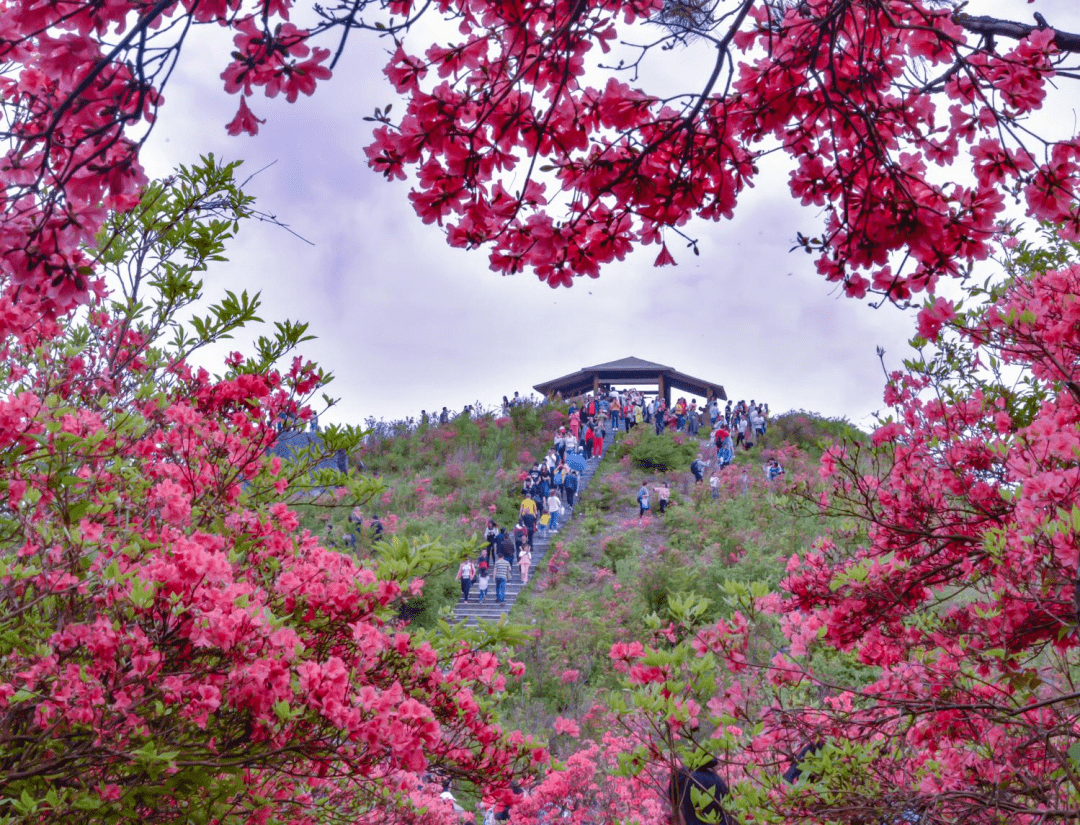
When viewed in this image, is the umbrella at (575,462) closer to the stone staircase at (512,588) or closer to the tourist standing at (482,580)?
the stone staircase at (512,588)

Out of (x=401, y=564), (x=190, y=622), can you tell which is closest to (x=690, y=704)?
(x=401, y=564)

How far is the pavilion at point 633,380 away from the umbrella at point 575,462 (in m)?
8.51

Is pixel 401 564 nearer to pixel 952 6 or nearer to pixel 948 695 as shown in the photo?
pixel 948 695

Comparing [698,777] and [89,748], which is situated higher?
[89,748]

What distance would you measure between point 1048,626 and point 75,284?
3.34 meters

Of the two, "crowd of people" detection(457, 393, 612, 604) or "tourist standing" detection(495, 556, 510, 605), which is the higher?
"crowd of people" detection(457, 393, 612, 604)

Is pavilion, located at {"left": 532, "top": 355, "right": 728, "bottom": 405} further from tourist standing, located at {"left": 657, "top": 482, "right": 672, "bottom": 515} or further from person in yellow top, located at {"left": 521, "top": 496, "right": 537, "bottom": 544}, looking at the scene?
person in yellow top, located at {"left": 521, "top": 496, "right": 537, "bottom": 544}

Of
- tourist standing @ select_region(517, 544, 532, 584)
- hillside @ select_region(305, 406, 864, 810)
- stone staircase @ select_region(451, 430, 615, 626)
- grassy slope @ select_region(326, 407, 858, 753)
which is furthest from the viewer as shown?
tourist standing @ select_region(517, 544, 532, 584)

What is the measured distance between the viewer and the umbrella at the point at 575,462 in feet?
65.9

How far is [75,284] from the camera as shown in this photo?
4.97 feet

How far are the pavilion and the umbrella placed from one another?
8514 mm

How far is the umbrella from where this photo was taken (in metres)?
20.1

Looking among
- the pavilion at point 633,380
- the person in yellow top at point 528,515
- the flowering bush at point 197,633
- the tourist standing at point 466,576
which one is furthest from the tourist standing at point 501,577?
the pavilion at point 633,380

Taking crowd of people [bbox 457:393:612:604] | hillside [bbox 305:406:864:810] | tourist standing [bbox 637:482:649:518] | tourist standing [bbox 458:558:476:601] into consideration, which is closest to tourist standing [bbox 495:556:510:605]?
crowd of people [bbox 457:393:612:604]
